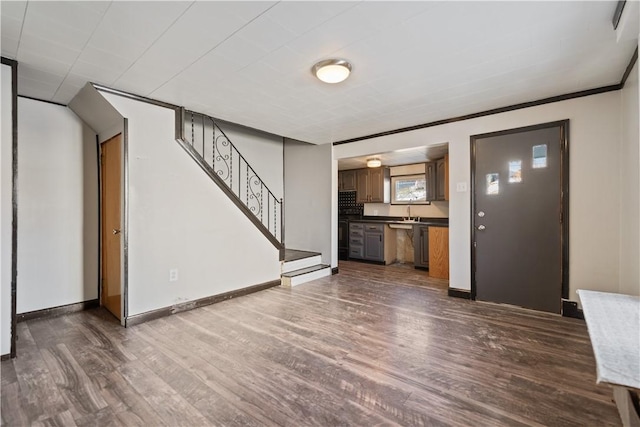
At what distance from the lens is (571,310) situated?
10.3 feet

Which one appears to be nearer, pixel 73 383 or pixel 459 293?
pixel 73 383

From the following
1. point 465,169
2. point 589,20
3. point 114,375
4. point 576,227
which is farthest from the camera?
point 465,169

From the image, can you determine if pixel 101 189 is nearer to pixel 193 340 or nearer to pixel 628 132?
pixel 193 340

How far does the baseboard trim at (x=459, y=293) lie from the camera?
12.6 ft

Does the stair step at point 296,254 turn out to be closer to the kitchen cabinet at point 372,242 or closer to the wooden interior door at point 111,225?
the kitchen cabinet at point 372,242

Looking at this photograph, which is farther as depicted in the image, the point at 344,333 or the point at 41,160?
the point at 41,160

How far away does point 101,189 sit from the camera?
353 centimetres

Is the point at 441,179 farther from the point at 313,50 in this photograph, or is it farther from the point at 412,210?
the point at 313,50

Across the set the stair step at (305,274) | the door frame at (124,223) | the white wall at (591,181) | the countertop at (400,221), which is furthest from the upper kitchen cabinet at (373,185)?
the door frame at (124,223)

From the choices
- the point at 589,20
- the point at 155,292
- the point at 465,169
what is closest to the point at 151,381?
the point at 155,292

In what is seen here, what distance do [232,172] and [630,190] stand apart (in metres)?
5.07

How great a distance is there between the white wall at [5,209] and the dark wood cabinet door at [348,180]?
5783mm

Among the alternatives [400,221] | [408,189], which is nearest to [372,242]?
[400,221]

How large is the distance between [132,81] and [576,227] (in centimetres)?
487
